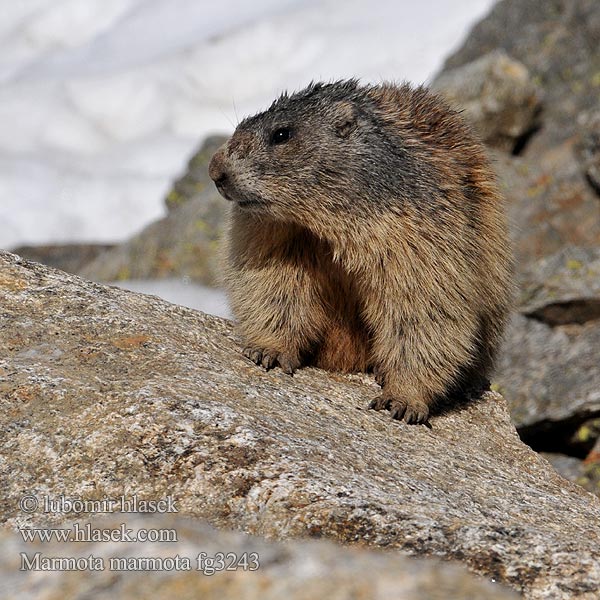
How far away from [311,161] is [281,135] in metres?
0.36

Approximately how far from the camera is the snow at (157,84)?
35469mm

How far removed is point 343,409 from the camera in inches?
298

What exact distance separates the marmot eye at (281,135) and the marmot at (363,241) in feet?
0.04

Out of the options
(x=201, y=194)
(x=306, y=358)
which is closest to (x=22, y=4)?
(x=201, y=194)

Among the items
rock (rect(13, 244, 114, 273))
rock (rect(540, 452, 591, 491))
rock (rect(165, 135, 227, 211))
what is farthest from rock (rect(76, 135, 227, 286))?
rock (rect(540, 452, 591, 491))

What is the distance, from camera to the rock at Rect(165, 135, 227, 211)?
76.1 ft

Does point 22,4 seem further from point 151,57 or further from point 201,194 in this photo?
point 201,194

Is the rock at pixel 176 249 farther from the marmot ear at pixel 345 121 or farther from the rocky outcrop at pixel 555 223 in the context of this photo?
the marmot ear at pixel 345 121

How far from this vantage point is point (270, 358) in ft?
26.4

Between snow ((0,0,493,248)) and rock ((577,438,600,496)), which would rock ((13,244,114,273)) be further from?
rock ((577,438,600,496))

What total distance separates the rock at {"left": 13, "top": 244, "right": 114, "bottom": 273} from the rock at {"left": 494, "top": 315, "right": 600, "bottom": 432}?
14.1 meters

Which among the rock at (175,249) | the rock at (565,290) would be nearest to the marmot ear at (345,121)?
the rock at (565,290)

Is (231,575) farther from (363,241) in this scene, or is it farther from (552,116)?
(552,116)

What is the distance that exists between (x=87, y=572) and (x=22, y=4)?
45.7m
